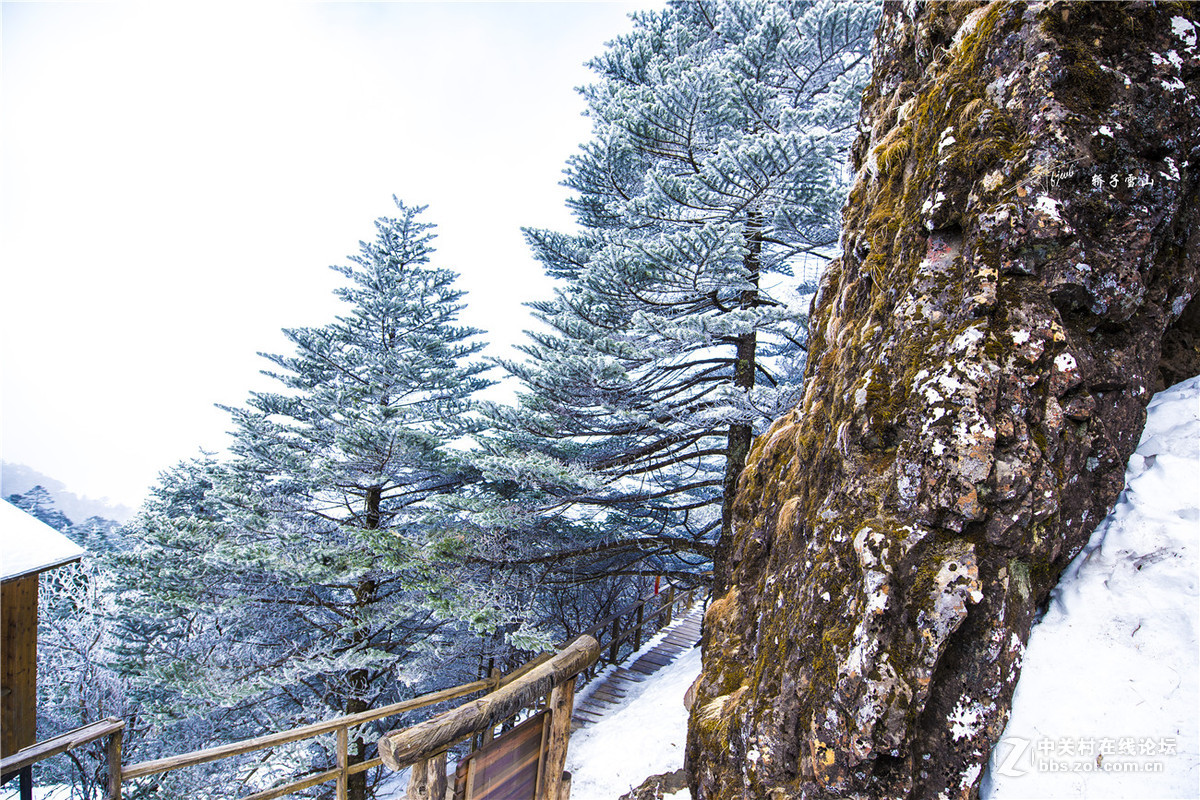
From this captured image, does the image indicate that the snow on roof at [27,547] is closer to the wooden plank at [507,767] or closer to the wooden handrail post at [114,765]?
the wooden handrail post at [114,765]

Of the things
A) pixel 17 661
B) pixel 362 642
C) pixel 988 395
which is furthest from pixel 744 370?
pixel 17 661

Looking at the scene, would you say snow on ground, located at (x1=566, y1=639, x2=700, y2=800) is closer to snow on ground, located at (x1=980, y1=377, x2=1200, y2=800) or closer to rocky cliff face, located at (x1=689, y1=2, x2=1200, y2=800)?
rocky cliff face, located at (x1=689, y1=2, x2=1200, y2=800)

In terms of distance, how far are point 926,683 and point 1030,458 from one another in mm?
909

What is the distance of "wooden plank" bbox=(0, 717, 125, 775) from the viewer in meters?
2.59

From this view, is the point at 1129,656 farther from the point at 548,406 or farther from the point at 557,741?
the point at 548,406

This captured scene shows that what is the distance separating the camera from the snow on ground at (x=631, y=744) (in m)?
4.81

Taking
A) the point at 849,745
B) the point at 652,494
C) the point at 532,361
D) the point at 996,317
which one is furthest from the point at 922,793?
the point at 532,361

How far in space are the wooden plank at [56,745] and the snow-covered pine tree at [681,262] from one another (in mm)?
3805

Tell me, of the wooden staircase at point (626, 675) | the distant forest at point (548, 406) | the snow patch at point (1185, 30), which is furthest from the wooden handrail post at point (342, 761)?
the snow patch at point (1185, 30)

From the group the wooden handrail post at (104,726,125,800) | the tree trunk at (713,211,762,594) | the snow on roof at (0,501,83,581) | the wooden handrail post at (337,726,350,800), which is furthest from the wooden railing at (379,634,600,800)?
the snow on roof at (0,501,83,581)

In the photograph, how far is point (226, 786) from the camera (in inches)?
398

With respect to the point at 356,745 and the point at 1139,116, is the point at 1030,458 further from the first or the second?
the point at 356,745

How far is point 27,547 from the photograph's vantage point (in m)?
5.57

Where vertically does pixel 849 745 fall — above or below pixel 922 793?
above
